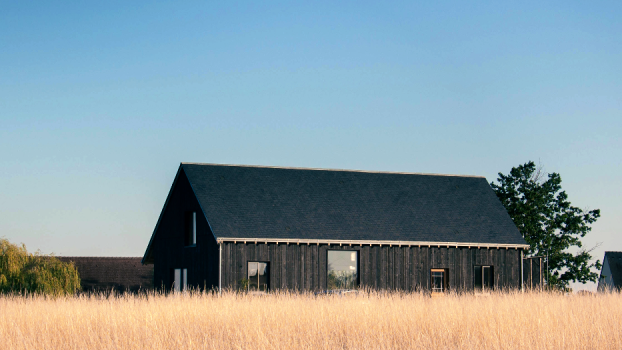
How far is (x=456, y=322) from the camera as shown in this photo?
51.9ft

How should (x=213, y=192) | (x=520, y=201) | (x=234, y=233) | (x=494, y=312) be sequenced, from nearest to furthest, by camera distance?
(x=494, y=312), (x=234, y=233), (x=213, y=192), (x=520, y=201)

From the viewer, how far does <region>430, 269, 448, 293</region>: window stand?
28.6 m

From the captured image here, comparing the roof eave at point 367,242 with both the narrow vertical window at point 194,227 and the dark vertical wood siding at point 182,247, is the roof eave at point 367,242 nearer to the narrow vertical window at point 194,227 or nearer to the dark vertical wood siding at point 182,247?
the dark vertical wood siding at point 182,247

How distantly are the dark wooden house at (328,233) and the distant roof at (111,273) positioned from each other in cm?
1058

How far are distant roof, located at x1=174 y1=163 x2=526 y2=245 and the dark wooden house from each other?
4 centimetres

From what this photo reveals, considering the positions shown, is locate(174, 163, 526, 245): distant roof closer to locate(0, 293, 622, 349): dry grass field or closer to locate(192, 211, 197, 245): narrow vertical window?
locate(192, 211, 197, 245): narrow vertical window

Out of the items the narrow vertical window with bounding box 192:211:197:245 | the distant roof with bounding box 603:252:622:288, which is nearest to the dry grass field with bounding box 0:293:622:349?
the narrow vertical window with bounding box 192:211:197:245

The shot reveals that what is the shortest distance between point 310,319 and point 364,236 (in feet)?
37.1

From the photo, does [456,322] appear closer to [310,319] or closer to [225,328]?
[310,319]

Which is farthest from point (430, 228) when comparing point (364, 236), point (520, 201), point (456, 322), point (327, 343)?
point (327, 343)

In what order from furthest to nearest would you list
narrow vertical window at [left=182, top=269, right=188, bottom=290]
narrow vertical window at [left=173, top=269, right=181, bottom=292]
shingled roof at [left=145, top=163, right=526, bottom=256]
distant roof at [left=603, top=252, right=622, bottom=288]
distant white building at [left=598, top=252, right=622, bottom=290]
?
1. distant roof at [left=603, top=252, right=622, bottom=288]
2. distant white building at [left=598, top=252, right=622, bottom=290]
3. narrow vertical window at [left=173, top=269, right=181, bottom=292]
4. narrow vertical window at [left=182, top=269, right=188, bottom=290]
5. shingled roof at [left=145, top=163, right=526, bottom=256]

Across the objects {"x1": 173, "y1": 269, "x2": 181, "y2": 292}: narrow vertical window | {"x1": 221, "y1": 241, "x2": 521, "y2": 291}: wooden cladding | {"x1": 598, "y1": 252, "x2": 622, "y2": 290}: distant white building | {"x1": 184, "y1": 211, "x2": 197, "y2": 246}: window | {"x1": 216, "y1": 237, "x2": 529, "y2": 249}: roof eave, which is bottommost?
{"x1": 598, "y1": 252, "x2": 622, "y2": 290}: distant white building

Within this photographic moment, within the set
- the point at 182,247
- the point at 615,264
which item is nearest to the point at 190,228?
the point at 182,247

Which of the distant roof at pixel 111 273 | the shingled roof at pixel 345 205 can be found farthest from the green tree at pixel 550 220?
the distant roof at pixel 111 273
